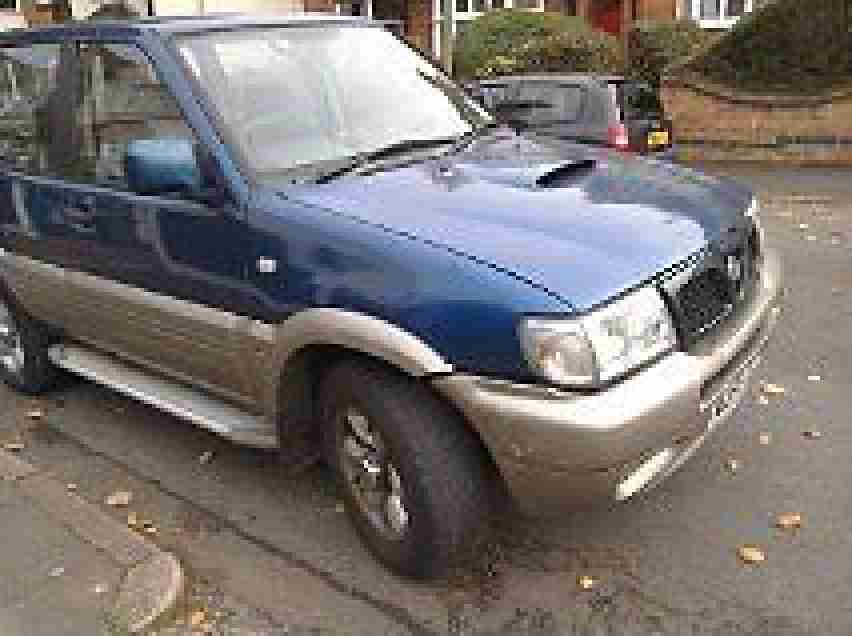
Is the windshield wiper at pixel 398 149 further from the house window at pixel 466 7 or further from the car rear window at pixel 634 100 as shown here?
the house window at pixel 466 7

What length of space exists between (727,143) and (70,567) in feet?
36.5

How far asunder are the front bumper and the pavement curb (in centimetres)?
125

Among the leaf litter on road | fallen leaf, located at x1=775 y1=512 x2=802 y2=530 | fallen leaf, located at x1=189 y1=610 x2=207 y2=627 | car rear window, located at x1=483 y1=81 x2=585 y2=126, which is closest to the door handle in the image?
fallen leaf, located at x1=189 y1=610 x2=207 y2=627

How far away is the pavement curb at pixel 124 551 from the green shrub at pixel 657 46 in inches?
523

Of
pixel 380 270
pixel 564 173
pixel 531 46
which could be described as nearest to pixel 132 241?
pixel 380 270

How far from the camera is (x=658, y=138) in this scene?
10383mm

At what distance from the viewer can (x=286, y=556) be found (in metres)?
3.65

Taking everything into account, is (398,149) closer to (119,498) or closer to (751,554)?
(119,498)

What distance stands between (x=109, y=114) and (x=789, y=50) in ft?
34.7

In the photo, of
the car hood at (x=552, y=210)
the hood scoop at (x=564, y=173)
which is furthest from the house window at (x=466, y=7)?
the car hood at (x=552, y=210)

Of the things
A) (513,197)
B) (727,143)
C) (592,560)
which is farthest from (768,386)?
(727,143)

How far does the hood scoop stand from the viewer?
140 inches

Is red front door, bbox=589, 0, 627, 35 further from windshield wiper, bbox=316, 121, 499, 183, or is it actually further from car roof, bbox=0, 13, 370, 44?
windshield wiper, bbox=316, 121, 499, 183

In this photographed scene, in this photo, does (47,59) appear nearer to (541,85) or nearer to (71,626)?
(71,626)
